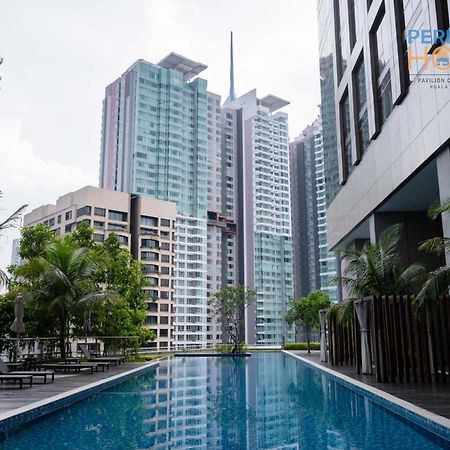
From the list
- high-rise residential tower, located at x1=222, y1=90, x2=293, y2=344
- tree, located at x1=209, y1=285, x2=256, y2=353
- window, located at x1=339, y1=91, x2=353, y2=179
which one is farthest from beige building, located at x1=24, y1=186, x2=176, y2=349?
window, located at x1=339, y1=91, x2=353, y2=179

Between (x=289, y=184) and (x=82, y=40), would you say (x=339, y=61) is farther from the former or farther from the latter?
(x=289, y=184)

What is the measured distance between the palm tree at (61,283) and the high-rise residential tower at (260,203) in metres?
61.7

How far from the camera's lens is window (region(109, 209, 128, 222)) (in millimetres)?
59594

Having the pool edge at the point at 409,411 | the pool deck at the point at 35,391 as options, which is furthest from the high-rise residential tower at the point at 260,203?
the pool edge at the point at 409,411

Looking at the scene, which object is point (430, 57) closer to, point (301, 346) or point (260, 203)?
point (301, 346)

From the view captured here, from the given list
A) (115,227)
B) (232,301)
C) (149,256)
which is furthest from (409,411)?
(149,256)

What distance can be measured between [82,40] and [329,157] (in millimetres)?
15126

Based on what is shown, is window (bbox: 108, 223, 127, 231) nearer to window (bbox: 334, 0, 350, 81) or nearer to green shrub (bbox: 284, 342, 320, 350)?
green shrub (bbox: 284, 342, 320, 350)

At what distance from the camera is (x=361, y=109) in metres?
21.3

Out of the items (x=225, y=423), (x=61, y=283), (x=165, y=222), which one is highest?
(x=165, y=222)

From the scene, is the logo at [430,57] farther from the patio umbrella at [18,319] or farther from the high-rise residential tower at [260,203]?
the high-rise residential tower at [260,203]

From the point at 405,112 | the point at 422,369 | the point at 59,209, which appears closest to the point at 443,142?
the point at 405,112

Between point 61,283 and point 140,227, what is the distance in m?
43.6

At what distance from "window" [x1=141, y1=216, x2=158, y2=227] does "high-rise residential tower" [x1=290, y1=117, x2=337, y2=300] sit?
110 ft
